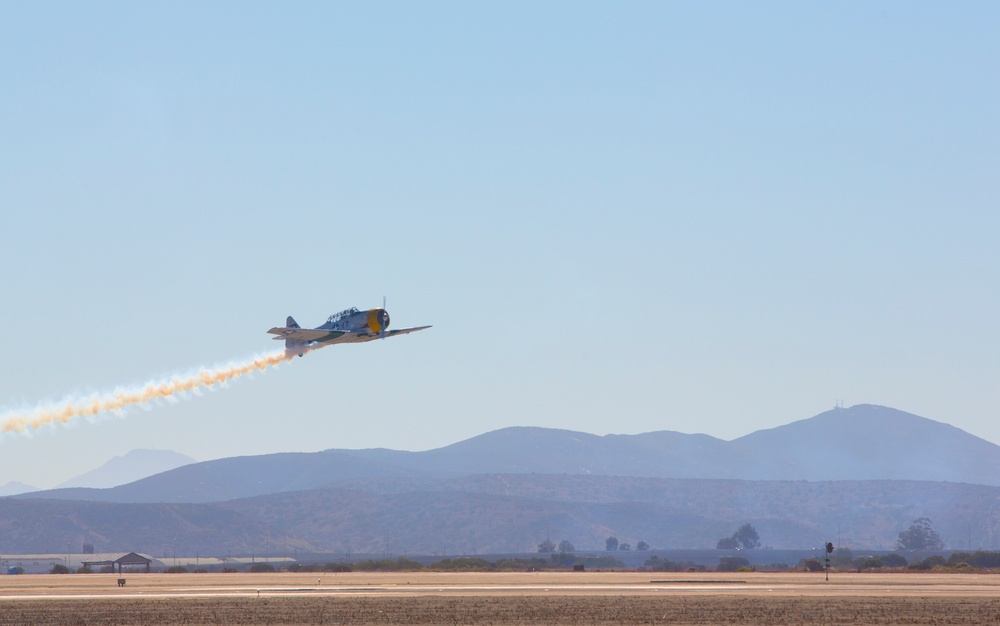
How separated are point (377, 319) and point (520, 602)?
107 feet

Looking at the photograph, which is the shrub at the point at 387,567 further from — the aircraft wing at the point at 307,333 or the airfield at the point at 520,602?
the aircraft wing at the point at 307,333

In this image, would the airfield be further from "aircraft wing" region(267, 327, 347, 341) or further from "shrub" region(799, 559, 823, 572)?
"shrub" region(799, 559, 823, 572)

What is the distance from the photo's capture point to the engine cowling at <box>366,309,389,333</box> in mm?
100688

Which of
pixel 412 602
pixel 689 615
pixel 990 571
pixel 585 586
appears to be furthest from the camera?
pixel 990 571

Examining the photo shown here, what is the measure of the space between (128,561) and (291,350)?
8170cm

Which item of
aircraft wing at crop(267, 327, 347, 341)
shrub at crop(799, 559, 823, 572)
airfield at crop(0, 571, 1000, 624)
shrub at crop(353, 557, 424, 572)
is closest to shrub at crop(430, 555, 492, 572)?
shrub at crop(353, 557, 424, 572)

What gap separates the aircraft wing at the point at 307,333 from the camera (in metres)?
103

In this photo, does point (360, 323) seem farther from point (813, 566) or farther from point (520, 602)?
point (813, 566)

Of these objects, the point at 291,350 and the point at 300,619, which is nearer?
the point at 300,619

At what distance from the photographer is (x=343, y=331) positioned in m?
103

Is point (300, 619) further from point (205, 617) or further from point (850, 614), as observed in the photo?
point (850, 614)

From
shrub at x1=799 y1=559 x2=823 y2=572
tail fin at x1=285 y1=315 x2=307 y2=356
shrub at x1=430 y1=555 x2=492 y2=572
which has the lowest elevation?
shrub at x1=799 y1=559 x2=823 y2=572

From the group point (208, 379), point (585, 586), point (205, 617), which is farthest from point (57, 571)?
point (205, 617)

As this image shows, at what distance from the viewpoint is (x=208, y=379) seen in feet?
346
